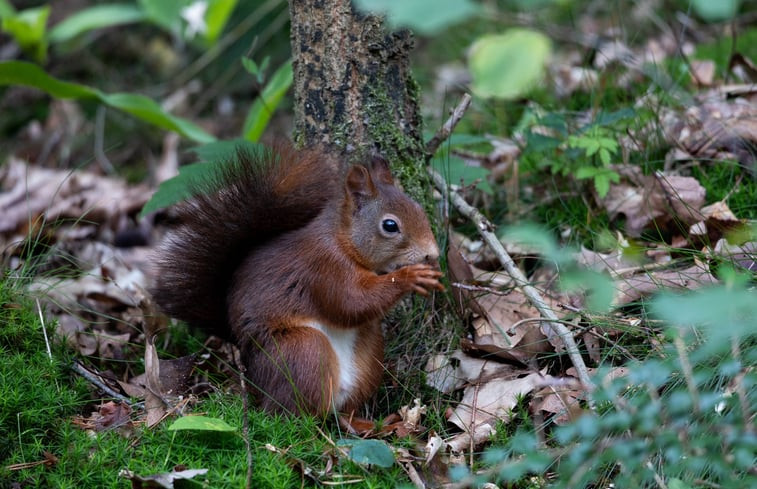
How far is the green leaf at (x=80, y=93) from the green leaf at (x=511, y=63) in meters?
3.12

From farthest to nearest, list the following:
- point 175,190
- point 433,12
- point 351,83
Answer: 1. point 175,190
2. point 351,83
3. point 433,12

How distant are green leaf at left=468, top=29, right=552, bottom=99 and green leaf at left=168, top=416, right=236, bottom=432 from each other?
1505 mm

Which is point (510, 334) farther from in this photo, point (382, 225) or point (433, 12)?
point (433, 12)

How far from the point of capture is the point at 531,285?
8.45 ft

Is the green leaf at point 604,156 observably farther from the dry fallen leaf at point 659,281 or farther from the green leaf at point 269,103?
the green leaf at point 269,103

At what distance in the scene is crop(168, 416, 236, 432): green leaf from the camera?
2143 mm

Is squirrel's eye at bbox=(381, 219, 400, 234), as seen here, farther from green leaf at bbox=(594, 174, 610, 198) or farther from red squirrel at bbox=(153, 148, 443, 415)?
green leaf at bbox=(594, 174, 610, 198)

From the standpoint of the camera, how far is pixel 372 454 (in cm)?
208

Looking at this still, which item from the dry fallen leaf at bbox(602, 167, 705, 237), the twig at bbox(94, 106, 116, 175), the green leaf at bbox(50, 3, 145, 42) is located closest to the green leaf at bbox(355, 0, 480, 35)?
the dry fallen leaf at bbox(602, 167, 705, 237)

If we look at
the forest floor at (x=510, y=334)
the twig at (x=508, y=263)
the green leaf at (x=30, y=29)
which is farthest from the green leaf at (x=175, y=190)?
the green leaf at (x=30, y=29)

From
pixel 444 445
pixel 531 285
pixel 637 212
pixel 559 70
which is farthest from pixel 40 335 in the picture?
pixel 559 70

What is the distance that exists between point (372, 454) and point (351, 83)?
1.33 m

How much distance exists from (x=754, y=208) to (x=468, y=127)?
5.50ft

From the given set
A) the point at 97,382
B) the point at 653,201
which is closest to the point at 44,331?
the point at 97,382
